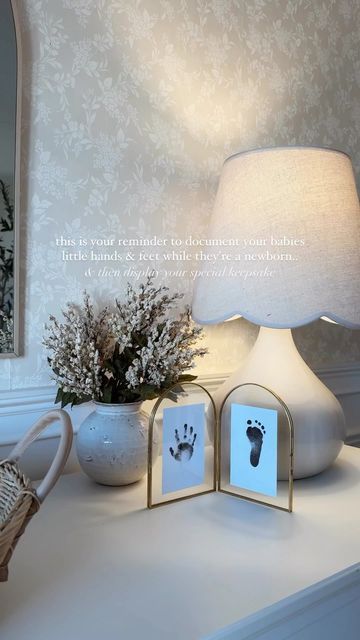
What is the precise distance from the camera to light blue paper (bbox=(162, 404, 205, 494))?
858 millimetres

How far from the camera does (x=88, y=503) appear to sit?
0.85 meters

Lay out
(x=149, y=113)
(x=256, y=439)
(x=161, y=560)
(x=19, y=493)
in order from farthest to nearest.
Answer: (x=149, y=113), (x=256, y=439), (x=161, y=560), (x=19, y=493)

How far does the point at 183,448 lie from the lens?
2.87 ft

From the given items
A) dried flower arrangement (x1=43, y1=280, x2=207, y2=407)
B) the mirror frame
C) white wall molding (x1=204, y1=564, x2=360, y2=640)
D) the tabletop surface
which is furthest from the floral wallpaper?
white wall molding (x1=204, y1=564, x2=360, y2=640)

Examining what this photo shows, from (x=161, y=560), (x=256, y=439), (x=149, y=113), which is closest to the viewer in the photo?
(x=161, y=560)

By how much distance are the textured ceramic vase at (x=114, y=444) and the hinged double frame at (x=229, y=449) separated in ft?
Answer: 0.09

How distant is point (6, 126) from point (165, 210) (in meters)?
0.38

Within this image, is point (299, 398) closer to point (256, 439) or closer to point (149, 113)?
point (256, 439)

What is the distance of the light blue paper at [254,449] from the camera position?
85cm

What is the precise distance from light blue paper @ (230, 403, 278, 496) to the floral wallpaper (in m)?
0.38

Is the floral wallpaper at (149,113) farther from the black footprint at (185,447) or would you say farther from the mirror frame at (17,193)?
the black footprint at (185,447)

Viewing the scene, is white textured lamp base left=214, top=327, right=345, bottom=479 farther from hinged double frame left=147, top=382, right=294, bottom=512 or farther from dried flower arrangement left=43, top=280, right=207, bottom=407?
dried flower arrangement left=43, top=280, right=207, bottom=407

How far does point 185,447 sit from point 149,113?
2.35 ft

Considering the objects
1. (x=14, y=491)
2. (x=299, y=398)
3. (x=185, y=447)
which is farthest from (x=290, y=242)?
(x=14, y=491)
